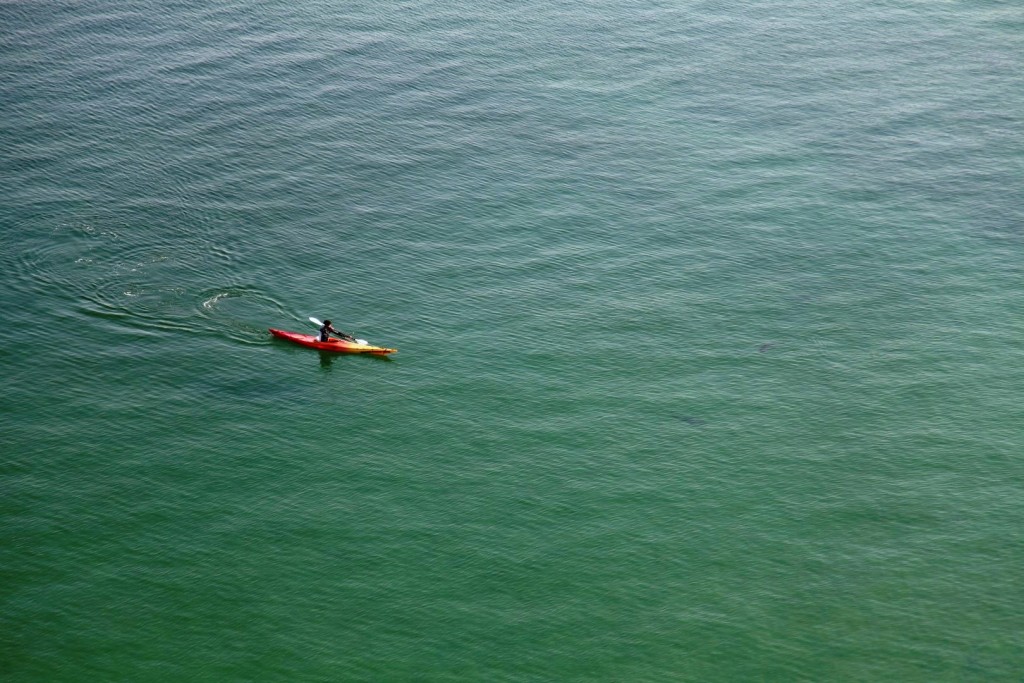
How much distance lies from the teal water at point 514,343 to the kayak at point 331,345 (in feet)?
3.12

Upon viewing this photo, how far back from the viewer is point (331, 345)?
82312 millimetres

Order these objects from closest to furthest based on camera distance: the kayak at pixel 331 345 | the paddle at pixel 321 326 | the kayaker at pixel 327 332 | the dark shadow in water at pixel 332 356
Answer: the kayaker at pixel 327 332 < the kayak at pixel 331 345 < the dark shadow in water at pixel 332 356 < the paddle at pixel 321 326

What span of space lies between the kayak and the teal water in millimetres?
950

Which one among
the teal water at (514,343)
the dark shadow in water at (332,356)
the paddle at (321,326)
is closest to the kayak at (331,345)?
the dark shadow in water at (332,356)

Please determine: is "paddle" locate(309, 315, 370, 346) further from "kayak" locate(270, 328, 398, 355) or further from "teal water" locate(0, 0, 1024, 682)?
"teal water" locate(0, 0, 1024, 682)

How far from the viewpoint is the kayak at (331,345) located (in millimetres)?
82250

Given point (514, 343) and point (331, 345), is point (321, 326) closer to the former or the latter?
point (331, 345)

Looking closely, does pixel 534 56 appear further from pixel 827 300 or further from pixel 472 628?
pixel 472 628

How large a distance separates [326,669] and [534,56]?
3195 inches

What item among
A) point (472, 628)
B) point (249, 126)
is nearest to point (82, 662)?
point (472, 628)

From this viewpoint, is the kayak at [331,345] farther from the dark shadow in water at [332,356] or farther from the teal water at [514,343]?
the teal water at [514,343]

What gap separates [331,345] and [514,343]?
41.5ft

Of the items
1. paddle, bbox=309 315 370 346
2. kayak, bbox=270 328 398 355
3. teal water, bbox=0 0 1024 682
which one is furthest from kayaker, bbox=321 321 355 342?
teal water, bbox=0 0 1024 682

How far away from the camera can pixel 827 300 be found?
90312 mm
